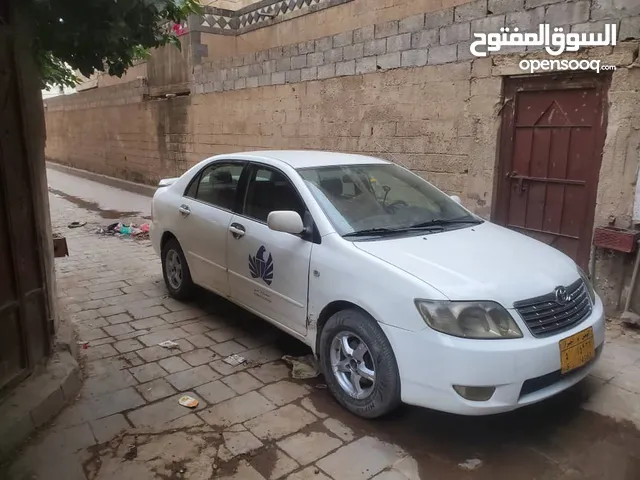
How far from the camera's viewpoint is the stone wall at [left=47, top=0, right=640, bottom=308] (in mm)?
4566

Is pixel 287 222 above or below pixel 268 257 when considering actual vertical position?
above

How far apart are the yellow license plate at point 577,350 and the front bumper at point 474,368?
4 centimetres

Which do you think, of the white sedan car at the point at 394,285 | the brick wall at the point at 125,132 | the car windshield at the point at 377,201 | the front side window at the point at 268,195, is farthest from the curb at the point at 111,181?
the car windshield at the point at 377,201

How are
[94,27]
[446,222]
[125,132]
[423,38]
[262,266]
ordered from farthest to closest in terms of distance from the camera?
[125,132] → [423,38] → [262,266] → [446,222] → [94,27]

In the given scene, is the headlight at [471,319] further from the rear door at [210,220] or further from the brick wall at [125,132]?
the brick wall at [125,132]

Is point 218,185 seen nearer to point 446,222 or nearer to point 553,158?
point 446,222

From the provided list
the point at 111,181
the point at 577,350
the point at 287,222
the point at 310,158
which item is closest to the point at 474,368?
the point at 577,350

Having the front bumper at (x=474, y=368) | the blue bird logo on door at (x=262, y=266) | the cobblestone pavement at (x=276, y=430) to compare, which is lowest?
the cobblestone pavement at (x=276, y=430)

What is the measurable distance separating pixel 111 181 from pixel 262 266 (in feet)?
43.2

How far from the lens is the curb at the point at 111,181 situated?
13.2m

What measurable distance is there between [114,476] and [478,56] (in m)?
5.10

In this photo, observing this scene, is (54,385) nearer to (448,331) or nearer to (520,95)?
(448,331)

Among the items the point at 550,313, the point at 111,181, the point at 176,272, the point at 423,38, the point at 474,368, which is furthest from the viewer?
the point at 111,181

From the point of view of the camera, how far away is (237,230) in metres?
4.11
